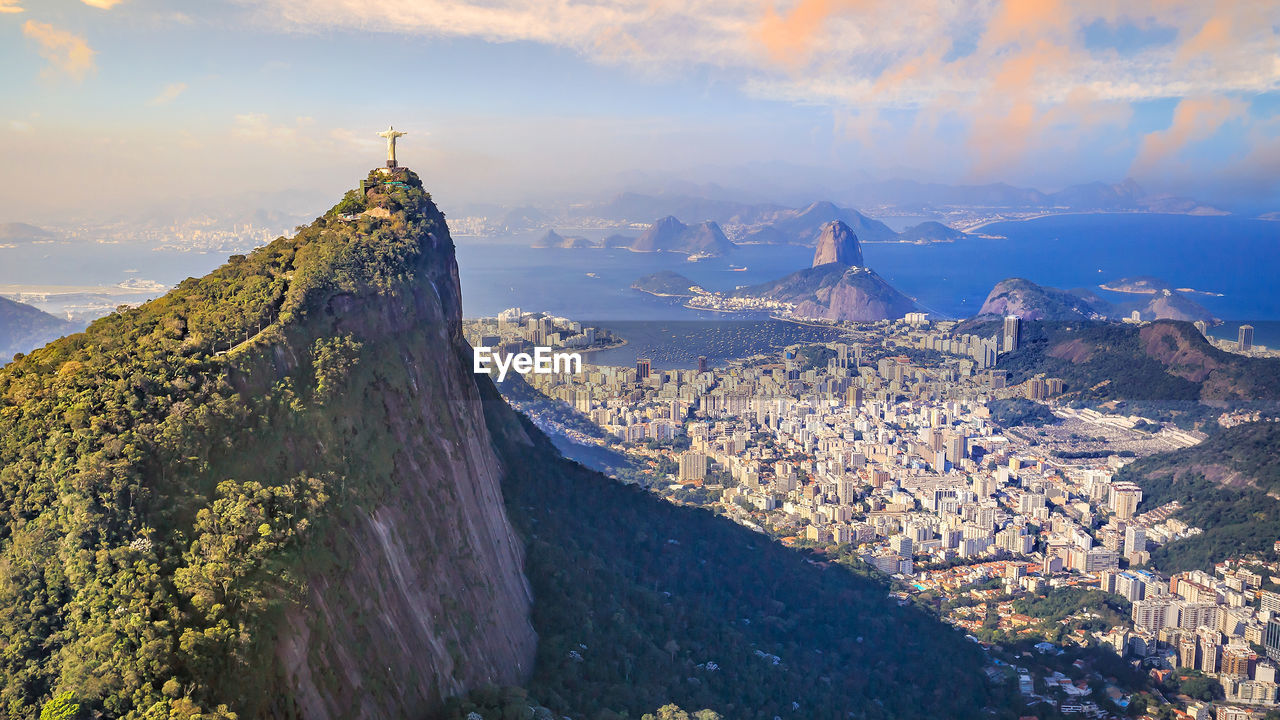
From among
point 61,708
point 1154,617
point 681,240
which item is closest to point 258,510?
point 61,708

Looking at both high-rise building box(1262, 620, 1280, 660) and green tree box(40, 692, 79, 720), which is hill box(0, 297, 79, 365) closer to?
green tree box(40, 692, 79, 720)

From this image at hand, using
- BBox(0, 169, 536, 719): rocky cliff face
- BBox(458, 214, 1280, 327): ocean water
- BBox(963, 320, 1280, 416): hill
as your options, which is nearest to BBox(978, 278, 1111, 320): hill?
BBox(458, 214, 1280, 327): ocean water

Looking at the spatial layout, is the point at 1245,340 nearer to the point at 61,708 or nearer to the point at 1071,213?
the point at 61,708

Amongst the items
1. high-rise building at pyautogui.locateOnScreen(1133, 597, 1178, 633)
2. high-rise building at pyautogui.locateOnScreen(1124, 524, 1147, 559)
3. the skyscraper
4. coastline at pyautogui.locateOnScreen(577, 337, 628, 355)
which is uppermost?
coastline at pyautogui.locateOnScreen(577, 337, 628, 355)

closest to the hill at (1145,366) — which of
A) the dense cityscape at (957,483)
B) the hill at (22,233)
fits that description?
the dense cityscape at (957,483)

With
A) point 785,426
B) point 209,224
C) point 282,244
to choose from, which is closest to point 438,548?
point 282,244

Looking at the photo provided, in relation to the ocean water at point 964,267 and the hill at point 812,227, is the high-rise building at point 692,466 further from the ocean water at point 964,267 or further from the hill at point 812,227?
the hill at point 812,227
